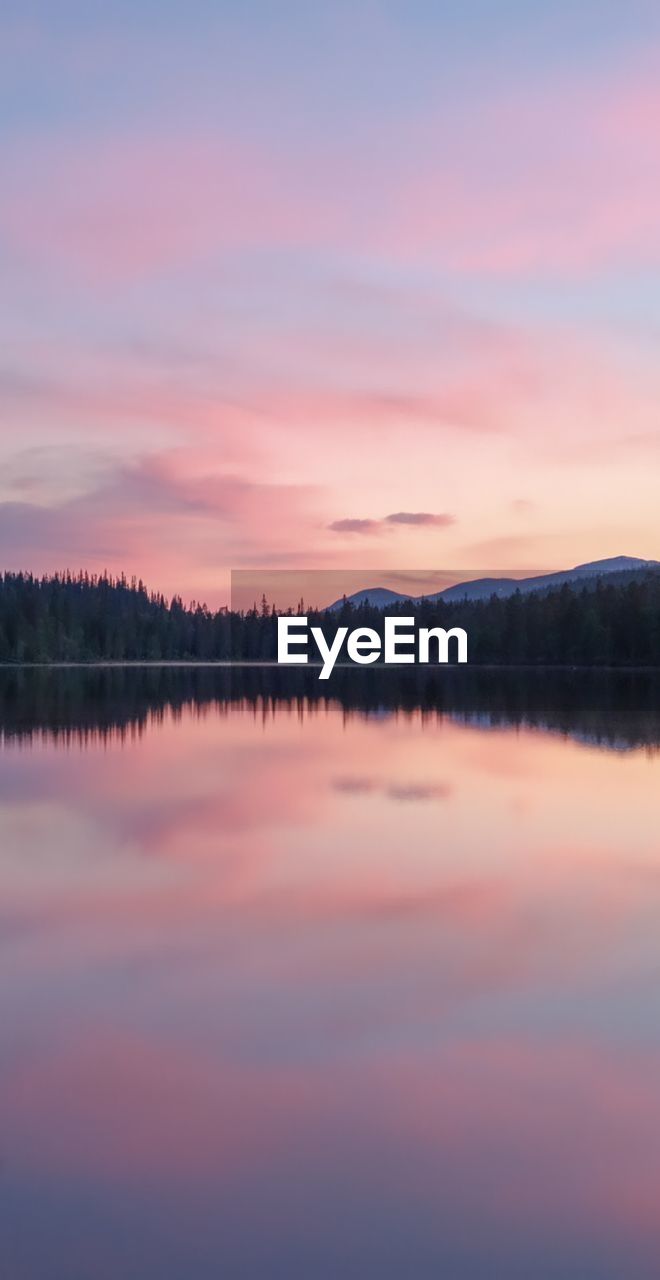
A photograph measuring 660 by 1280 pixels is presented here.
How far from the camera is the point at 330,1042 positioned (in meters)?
10.2

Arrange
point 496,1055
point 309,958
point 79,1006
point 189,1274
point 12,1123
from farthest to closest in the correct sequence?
point 309,958
point 79,1006
point 496,1055
point 12,1123
point 189,1274

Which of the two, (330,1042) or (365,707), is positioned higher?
(365,707)

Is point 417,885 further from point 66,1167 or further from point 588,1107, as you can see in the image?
point 66,1167

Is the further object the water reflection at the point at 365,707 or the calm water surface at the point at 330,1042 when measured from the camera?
the water reflection at the point at 365,707

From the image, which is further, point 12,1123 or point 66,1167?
point 12,1123

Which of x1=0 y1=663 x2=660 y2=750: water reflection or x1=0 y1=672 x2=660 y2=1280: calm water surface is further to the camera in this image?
x1=0 y1=663 x2=660 y2=750: water reflection

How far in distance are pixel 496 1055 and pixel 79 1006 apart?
14.8ft

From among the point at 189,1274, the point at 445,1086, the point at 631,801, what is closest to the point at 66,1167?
the point at 189,1274

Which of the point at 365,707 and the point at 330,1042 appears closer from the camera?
the point at 330,1042

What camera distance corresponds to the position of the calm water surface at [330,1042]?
23.2ft

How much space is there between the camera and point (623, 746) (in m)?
36.6

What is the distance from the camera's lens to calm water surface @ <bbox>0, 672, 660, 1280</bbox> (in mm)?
7062

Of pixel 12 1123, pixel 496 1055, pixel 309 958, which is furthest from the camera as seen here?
pixel 309 958

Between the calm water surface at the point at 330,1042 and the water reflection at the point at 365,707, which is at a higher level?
the water reflection at the point at 365,707
